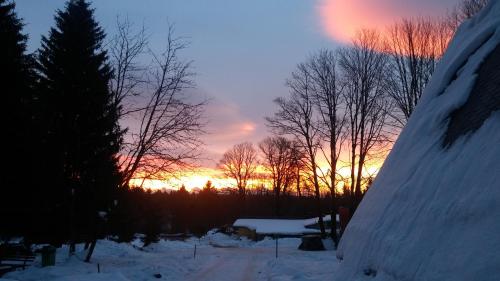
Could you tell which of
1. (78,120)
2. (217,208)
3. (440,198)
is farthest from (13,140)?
(217,208)

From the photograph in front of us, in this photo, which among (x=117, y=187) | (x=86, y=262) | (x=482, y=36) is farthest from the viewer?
(x=117, y=187)

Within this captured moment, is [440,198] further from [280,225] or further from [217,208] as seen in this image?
[217,208]

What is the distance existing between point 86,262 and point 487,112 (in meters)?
18.9

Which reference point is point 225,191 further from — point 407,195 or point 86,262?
point 407,195

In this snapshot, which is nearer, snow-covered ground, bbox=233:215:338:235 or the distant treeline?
snow-covered ground, bbox=233:215:338:235

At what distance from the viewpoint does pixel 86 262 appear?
792 inches

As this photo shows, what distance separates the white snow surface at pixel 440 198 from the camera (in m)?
3.46

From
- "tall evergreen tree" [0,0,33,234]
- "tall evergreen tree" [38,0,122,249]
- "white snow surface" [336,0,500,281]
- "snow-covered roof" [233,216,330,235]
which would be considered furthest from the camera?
"snow-covered roof" [233,216,330,235]

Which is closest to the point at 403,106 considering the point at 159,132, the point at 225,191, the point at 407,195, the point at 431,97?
the point at 159,132

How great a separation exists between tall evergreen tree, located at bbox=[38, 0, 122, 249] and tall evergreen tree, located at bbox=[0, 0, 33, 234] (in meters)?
1.28

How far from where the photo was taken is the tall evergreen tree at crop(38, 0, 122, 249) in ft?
70.1

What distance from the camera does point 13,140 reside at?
19.6 meters

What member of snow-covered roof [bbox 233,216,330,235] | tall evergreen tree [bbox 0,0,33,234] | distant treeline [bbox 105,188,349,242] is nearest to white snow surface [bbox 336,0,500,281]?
tall evergreen tree [bbox 0,0,33,234]

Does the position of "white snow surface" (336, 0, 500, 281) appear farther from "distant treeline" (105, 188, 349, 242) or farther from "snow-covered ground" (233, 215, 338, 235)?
"distant treeline" (105, 188, 349, 242)
